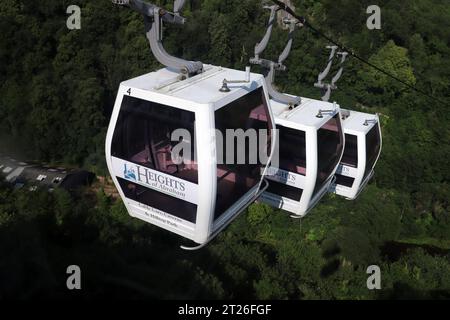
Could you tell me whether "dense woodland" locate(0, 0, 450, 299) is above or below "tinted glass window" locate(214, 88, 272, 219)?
below

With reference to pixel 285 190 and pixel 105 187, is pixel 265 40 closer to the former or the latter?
pixel 285 190

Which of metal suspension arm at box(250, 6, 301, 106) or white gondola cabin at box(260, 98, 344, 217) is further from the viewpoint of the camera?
metal suspension arm at box(250, 6, 301, 106)

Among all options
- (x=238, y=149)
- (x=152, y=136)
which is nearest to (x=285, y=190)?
(x=238, y=149)

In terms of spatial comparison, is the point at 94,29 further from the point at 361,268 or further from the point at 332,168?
the point at 332,168

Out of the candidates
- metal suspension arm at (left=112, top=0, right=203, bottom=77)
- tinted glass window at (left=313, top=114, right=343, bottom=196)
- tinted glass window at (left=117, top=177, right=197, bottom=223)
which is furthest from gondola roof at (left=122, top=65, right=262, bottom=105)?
tinted glass window at (left=313, top=114, right=343, bottom=196)

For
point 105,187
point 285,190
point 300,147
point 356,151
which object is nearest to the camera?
point 300,147

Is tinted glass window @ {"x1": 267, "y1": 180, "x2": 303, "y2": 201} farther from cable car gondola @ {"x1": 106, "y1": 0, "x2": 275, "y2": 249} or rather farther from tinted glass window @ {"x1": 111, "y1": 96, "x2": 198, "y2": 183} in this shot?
tinted glass window @ {"x1": 111, "y1": 96, "x2": 198, "y2": 183}

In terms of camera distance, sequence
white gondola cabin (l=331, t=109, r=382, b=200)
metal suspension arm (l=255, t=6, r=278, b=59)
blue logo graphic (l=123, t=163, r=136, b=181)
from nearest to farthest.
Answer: blue logo graphic (l=123, t=163, r=136, b=181) → metal suspension arm (l=255, t=6, r=278, b=59) → white gondola cabin (l=331, t=109, r=382, b=200)

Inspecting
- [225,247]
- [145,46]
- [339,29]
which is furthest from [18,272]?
Result: [339,29]
